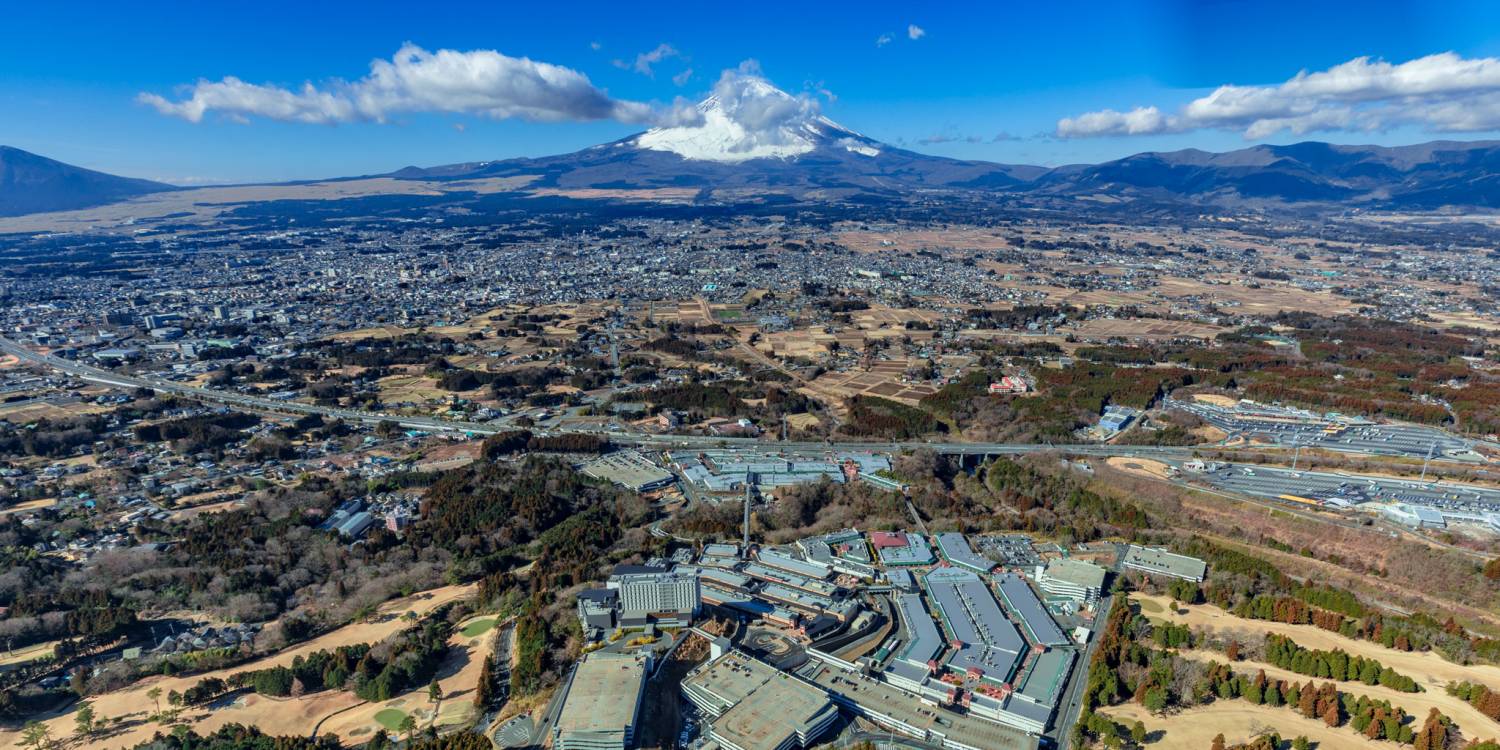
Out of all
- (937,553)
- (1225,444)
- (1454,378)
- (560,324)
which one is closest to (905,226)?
(560,324)

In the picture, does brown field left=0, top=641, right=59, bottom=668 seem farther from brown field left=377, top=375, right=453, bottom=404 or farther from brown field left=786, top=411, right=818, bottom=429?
brown field left=786, top=411, right=818, bottom=429

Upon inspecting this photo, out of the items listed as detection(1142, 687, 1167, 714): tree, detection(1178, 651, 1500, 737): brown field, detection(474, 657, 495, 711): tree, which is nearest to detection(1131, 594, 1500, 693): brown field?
detection(1178, 651, 1500, 737): brown field

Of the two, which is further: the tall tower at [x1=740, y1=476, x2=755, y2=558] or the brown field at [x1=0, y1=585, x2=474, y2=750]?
the tall tower at [x1=740, y1=476, x2=755, y2=558]

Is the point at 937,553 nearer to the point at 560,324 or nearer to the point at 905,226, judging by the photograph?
the point at 560,324

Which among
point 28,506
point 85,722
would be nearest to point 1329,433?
point 85,722

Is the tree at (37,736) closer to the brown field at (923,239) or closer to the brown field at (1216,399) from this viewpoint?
the brown field at (1216,399)

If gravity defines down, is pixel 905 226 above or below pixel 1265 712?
above

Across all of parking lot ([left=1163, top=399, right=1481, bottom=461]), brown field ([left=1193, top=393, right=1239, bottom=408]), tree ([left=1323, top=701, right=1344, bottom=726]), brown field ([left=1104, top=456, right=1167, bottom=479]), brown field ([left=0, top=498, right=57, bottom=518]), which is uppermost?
brown field ([left=1193, top=393, right=1239, bottom=408])

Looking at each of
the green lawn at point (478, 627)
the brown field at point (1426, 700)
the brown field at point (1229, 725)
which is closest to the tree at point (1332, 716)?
the brown field at point (1229, 725)
